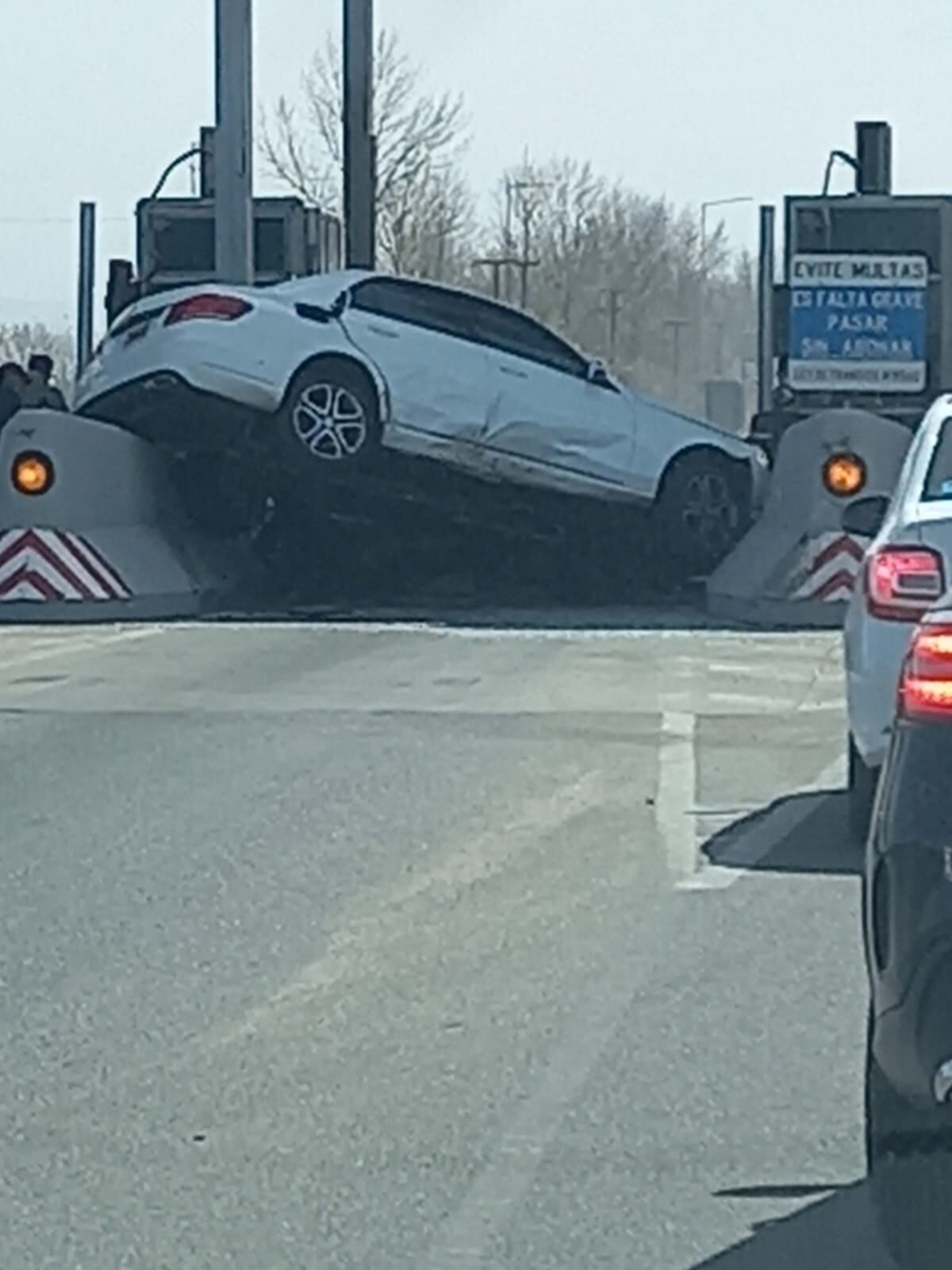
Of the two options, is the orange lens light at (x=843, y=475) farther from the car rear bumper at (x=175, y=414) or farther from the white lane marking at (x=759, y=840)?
the white lane marking at (x=759, y=840)

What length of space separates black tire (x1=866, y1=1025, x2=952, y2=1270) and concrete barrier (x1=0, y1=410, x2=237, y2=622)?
16.9 meters

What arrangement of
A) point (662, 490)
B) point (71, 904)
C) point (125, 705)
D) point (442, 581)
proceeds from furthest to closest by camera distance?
1. point (442, 581)
2. point (662, 490)
3. point (125, 705)
4. point (71, 904)

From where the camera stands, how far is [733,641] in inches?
811

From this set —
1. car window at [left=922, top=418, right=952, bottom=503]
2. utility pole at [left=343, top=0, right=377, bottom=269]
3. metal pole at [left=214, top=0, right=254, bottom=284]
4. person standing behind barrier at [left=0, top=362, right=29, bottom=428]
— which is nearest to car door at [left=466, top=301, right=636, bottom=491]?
person standing behind barrier at [left=0, top=362, right=29, bottom=428]

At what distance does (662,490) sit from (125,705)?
7799mm

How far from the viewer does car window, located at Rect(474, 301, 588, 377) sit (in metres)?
22.2

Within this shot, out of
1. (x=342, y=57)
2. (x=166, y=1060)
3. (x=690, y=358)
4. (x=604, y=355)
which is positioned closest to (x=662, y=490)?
(x=342, y=57)

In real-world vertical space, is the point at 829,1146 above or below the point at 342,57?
below

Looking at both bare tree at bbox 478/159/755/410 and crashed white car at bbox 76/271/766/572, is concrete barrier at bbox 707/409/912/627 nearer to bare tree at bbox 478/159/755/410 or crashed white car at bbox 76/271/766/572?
crashed white car at bbox 76/271/766/572

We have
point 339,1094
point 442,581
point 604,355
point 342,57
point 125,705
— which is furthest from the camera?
point 604,355

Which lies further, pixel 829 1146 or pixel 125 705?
pixel 125 705

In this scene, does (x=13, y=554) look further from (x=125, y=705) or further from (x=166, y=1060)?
(x=166, y=1060)

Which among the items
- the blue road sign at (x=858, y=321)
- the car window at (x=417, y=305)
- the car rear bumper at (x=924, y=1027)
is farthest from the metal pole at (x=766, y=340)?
the car rear bumper at (x=924, y=1027)

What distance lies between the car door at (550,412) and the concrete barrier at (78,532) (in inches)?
110
